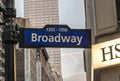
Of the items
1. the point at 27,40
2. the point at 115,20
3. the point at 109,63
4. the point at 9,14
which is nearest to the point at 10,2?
the point at 9,14

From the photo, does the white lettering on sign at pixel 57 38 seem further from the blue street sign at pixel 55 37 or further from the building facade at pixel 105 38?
the building facade at pixel 105 38

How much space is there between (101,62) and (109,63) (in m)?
0.27

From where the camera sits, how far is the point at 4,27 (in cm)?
799

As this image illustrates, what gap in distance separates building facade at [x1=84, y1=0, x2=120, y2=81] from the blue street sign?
1.45 meters

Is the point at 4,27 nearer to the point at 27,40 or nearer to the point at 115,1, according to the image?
the point at 27,40

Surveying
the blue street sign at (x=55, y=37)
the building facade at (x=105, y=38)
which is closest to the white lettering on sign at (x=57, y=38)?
→ the blue street sign at (x=55, y=37)

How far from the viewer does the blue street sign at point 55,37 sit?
9102mm

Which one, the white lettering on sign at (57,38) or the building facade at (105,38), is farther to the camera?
the building facade at (105,38)

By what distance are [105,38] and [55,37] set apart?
2857 mm

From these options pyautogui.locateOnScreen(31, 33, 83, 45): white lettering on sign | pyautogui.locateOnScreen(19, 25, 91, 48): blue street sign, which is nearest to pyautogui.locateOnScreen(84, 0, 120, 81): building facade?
pyautogui.locateOnScreen(19, 25, 91, 48): blue street sign

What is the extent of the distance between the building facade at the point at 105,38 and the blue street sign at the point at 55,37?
145 cm

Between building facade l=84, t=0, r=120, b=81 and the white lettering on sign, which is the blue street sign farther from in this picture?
building facade l=84, t=0, r=120, b=81

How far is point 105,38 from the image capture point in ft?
38.3

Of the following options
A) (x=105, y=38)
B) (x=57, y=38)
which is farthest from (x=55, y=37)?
(x=105, y=38)
